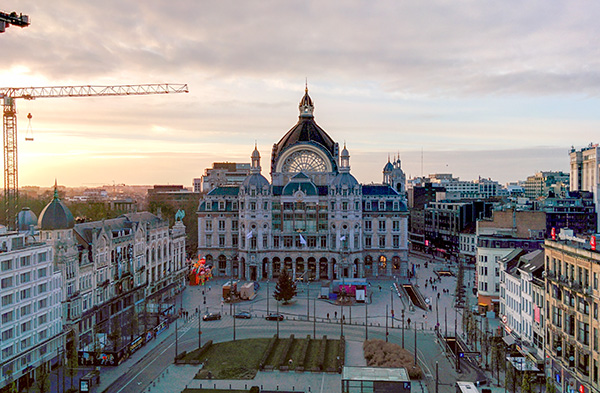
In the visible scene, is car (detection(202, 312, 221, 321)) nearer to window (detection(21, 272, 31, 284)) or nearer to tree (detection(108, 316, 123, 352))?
tree (detection(108, 316, 123, 352))

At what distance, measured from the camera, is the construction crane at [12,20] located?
6259 centimetres

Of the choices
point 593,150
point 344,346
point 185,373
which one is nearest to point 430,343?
point 344,346

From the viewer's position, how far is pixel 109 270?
82.9m

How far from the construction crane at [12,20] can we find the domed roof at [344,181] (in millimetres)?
75612

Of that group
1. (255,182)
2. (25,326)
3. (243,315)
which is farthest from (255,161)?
(25,326)

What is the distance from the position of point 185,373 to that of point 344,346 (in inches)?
809

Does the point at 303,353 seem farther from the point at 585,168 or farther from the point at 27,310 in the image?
the point at 585,168

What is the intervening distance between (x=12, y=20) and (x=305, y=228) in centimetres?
7669

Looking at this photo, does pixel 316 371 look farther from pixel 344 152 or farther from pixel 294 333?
pixel 344 152

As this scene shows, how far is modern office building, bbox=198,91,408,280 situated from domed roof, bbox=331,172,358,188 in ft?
0.72

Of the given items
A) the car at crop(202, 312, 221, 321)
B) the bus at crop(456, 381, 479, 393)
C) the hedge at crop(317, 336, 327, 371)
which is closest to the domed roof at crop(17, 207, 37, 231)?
the car at crop(202, 312, 221, 321)

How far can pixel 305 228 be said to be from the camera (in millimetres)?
127875

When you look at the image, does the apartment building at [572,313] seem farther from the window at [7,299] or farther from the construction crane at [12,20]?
the construction crane at [12,20]

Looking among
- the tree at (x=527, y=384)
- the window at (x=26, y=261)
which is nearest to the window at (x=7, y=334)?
the window at (x=26, y=261)
